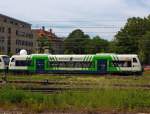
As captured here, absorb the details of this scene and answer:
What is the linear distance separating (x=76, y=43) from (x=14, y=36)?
26296 millimetres

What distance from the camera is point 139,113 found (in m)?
14.8

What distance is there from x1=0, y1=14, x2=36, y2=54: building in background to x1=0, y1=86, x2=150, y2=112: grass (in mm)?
93913

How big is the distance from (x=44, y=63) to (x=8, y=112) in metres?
37.4

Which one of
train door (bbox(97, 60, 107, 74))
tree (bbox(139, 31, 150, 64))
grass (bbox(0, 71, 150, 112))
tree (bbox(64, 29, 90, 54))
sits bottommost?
grass (bbox(0, 71, 150, 112))

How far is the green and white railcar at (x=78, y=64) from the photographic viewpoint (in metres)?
49.0

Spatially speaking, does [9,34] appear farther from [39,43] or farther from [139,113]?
[139,113]

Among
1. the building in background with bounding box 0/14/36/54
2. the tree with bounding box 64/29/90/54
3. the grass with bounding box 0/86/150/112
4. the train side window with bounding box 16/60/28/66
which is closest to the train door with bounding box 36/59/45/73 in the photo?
the train side window with bounding box 16/60/28/66

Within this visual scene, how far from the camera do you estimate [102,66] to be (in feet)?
164

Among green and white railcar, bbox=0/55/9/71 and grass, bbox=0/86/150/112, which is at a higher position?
green and white railcar, bbox=0/55/9/71

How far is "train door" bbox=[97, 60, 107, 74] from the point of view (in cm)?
4975

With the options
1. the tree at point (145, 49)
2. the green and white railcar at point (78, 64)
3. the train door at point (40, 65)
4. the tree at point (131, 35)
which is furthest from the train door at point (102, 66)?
the tree at point (131, 35)

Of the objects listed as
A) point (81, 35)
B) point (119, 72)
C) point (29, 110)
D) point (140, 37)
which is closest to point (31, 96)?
point (29, 110)

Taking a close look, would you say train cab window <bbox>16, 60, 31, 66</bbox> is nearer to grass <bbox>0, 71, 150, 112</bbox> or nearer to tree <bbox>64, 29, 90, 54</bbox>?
grass <bbox>0, 71, 150, 112</bbox>

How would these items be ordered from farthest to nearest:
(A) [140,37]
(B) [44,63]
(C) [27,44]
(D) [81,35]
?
(D) [81,35], (C) [27,44], (A) [140,37], (B) [44,63]
